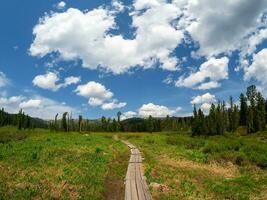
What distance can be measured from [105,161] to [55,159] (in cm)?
424

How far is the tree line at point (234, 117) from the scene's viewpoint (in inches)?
3602

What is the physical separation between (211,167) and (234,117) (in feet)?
286

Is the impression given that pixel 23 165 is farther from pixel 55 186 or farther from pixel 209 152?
pixel 209 152

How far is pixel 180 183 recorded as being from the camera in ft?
62.8

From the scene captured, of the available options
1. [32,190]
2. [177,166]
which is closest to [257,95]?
[177,166]

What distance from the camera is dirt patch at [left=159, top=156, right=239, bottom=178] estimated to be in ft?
76.9

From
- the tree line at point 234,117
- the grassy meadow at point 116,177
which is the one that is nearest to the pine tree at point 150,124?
the tree line at point 234,117

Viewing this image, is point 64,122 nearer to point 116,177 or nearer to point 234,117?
point 234,117

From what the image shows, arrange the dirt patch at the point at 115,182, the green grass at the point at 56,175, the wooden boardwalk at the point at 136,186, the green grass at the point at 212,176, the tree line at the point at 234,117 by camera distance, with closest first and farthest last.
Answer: the wooden boardwalk at the point at 136,186 → the green grass at the point at 56,175 → the dirt patch at the point at 115,182 → the green grass at the point at 212,176 → the tree line at the point at 234,117

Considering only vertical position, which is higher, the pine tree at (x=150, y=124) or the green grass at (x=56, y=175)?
the pine tree at (x=150, y=124)

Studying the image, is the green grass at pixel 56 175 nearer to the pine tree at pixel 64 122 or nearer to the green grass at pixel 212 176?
the green grass at pixel 212 176

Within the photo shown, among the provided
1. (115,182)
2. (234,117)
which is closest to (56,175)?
(115,182)

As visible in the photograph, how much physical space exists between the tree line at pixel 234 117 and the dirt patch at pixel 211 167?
68938 millimetres

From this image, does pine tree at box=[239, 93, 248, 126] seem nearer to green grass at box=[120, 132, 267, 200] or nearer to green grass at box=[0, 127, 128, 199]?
green grass at box=[120, 132, 267, 200]
